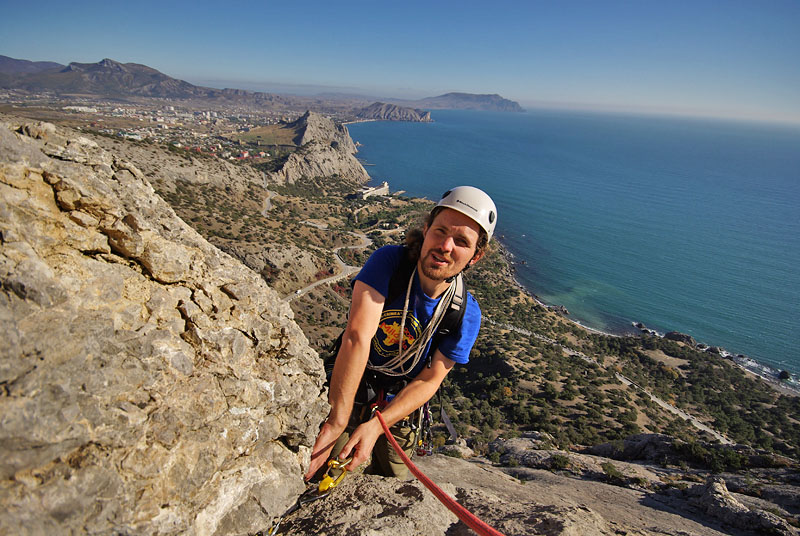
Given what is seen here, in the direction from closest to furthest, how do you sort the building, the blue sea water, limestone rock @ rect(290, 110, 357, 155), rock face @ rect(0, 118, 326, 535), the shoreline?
rock face @ rect(0, 118, 326, 535) → the shoreline → the blue sea water → the building → limestone rock @ rect(290, 110, 357, 155)

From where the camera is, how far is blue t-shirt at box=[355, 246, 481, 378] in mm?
3332

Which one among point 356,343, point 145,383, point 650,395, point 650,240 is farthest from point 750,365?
point 145,383

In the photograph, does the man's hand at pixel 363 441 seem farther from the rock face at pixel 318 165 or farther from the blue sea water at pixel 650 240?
the rock face at pixel 318 165

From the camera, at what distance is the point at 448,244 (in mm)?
3061

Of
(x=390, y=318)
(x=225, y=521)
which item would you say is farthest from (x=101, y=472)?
(x=390, y=318)

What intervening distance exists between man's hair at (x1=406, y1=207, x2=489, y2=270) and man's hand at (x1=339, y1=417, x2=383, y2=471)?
1.62 meters

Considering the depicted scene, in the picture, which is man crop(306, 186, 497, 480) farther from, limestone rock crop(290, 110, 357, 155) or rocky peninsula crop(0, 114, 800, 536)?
limestone rock crop(290, 110, 357, 155)

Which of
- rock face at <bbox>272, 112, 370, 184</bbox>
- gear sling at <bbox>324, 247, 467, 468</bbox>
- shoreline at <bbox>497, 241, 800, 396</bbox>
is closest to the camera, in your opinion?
gear sling at <bbox>324, 247, 467, 468</bbox>

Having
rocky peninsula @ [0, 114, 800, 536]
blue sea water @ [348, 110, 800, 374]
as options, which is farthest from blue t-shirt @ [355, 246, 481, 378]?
blue sea water @ [348, 110, 800, 374]

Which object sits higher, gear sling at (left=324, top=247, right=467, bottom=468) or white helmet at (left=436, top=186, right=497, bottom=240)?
white helmet at (left=436, top=186, right=497, bottom=240)

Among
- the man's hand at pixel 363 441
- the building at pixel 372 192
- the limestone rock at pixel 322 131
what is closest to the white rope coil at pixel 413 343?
the man's hand at pixel 363 441

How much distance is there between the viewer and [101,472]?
211 centimetres

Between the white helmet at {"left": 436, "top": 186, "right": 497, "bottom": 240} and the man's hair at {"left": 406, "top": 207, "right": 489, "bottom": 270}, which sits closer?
the white helmet at {"left": 436, "top": 186, "right": 497, "bottom": 240}

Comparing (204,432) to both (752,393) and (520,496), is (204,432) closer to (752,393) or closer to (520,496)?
(520,496)
